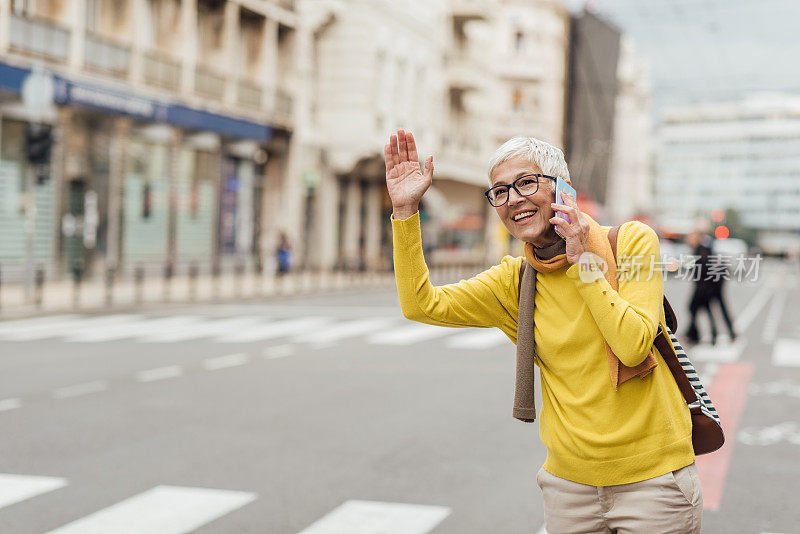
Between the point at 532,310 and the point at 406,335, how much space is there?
14.5 meters

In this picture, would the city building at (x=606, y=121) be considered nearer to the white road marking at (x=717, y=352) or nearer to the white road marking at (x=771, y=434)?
the white road marking at (x=717, y=352)

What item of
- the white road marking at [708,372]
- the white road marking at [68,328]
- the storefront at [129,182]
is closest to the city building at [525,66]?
the storefront at [129,182]

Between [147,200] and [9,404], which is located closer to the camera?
[9,404]

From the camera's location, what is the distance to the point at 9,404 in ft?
31.7

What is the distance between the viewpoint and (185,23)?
31016mm

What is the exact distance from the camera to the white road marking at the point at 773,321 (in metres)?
18.8

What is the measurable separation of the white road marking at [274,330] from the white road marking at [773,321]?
7286mm

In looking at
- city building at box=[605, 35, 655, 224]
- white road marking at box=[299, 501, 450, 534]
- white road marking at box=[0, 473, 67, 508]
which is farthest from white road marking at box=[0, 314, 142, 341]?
city building at box=[605, 35, 655, 224]

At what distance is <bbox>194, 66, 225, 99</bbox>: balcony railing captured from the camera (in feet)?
104

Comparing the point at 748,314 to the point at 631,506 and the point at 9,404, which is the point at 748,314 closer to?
the point at 9,404

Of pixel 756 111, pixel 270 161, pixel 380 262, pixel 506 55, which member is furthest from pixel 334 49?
pixel 506 55

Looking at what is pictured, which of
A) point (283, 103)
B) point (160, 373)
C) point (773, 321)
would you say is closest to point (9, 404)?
point (160, 373)

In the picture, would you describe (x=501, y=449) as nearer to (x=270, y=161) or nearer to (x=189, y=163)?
(x=189, y=163)

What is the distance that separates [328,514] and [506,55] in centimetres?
6044
